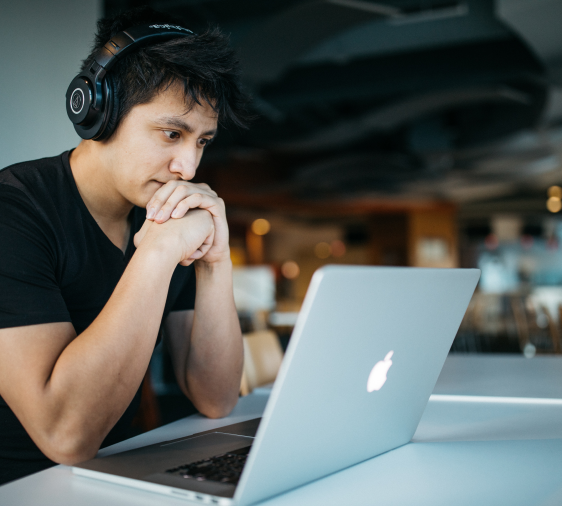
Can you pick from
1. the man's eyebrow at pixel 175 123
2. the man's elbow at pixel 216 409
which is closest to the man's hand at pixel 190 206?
the man's eyebrow at pixel 175 123

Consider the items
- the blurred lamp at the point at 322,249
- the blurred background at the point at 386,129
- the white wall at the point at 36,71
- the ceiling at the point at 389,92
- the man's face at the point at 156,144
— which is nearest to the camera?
the man's face at the point at 156,144

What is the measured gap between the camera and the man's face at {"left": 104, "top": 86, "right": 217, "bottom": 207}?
103 centimetres

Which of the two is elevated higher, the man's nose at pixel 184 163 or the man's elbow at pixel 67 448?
the man's nose at pixel 184 163

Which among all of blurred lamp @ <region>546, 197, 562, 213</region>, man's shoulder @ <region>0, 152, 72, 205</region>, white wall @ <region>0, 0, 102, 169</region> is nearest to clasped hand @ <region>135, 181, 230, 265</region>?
man's shoulder @ <region>0, 152, 72, 205</region>

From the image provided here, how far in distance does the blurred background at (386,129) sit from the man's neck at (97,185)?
1.49ft

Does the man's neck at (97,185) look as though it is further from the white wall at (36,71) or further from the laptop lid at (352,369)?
the laptop lid at (352,369)

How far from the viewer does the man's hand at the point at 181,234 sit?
92 cm

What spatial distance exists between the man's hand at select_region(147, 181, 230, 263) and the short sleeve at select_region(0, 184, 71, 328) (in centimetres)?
20

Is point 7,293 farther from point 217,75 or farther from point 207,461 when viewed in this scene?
point 217,75

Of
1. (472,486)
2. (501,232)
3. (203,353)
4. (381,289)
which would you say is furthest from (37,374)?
(501,232)

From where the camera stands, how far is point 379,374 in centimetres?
74

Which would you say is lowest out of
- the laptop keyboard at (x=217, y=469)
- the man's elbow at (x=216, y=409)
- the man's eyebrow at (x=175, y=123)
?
the man's elbow at (x=216, y=409)

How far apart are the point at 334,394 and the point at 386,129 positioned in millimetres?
7365

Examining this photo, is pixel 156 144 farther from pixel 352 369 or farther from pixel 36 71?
pixel 36 71
